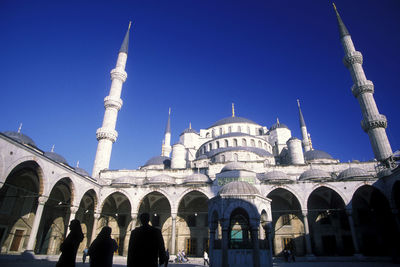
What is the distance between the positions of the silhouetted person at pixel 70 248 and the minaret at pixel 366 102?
2085 cm

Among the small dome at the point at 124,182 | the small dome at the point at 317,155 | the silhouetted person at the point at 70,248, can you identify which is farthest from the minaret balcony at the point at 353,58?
the silhouetted person at the point at 70,248

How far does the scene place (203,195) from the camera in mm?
20266

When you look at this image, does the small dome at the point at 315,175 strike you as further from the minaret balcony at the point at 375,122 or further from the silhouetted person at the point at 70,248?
the silhouetted person at the point at 70,248

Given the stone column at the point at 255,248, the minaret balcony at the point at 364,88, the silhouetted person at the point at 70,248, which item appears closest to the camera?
the silhouetted person at the point at 70,248

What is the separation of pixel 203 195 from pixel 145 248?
711 inches

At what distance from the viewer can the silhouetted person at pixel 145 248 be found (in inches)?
103

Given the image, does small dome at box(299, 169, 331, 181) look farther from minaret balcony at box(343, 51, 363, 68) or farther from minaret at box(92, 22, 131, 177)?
minaret at box(92, 22, 131, 177)

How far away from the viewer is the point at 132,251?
2658 millimetres

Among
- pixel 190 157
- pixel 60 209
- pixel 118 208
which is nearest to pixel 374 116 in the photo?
pixel 190 157

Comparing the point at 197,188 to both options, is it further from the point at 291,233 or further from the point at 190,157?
the point at 190,157

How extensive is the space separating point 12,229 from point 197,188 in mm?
12071

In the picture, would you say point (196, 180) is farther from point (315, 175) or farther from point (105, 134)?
point (105, 134)

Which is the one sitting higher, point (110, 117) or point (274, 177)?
point (110, 117)

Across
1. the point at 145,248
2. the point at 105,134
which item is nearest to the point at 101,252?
the point at 145,248
